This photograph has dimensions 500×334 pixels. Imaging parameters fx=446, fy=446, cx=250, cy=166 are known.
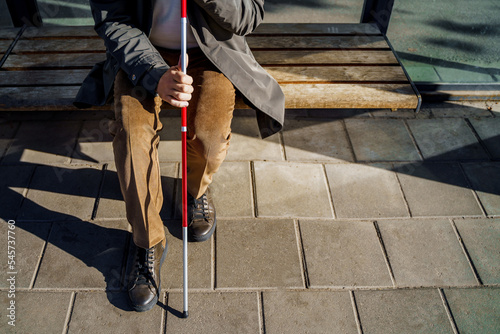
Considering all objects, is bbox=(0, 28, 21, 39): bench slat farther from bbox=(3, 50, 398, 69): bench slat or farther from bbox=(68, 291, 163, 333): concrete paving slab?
bbox=(68, 291, 163, 333): concrete paving slab

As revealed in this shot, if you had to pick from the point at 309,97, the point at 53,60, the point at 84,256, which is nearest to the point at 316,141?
the point at 309,97

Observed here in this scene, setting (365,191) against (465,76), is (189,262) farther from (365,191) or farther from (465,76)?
(465,76)

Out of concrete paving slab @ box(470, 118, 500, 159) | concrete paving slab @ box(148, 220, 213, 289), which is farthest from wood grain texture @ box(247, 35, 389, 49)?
concrete paving slab @ box(148, 220, 213, 289)

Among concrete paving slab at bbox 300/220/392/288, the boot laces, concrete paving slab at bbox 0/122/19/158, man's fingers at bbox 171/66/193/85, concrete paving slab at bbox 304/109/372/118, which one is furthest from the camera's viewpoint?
concrete paving slab at bbox 304/109/372/118

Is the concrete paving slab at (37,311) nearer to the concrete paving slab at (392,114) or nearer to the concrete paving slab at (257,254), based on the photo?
the concrete paving slab at (257,254)

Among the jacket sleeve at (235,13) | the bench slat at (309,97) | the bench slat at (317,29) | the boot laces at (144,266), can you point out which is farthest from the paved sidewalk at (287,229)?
the jacket sleeve at (235,13)

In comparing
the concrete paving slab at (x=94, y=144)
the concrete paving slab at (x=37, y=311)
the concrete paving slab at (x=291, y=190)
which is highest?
the concrete paving slab at (x=291, y=190)

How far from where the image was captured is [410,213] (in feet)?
9.44

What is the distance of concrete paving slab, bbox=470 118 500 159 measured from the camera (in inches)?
133

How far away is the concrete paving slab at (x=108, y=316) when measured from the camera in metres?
Answer: 2.24

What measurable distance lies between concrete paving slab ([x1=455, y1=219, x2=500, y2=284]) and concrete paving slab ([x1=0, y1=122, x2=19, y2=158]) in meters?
3.13

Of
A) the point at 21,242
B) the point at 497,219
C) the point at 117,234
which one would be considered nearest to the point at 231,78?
the point at 117,234

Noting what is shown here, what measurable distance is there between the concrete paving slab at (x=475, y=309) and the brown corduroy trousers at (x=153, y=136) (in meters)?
1.51

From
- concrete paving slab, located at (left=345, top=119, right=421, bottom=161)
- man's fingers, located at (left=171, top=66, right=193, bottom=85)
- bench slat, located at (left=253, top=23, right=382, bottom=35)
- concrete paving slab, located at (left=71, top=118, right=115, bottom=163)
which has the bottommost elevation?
concrete paving slab, located at (left=71, top=118, right=115, bottom=163)
